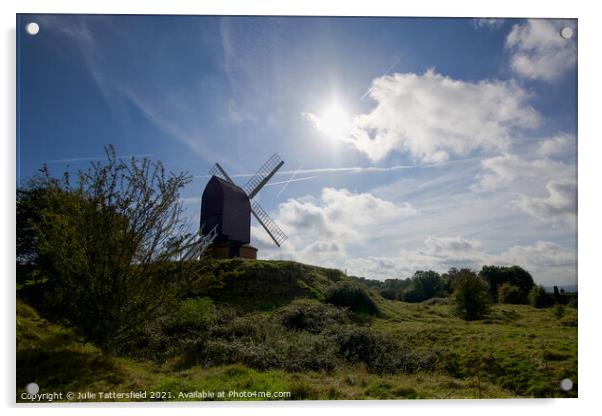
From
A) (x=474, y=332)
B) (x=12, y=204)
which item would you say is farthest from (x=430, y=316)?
(x=12, y=204)

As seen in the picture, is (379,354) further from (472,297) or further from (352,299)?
(472,297)

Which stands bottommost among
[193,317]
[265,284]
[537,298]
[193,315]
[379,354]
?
[537,298]

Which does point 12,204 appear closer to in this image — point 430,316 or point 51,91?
point 51,91

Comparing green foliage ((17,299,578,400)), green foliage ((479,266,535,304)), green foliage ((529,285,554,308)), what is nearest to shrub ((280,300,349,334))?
green foliage ((17,299,578,400))

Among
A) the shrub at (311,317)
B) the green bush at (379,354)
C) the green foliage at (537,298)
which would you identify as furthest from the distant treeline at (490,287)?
the shrub at (311,317)

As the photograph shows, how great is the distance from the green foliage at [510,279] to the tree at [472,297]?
8.45ft

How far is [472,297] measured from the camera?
18656 mm

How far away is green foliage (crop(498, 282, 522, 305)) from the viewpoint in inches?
850

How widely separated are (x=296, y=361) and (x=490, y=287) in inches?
701

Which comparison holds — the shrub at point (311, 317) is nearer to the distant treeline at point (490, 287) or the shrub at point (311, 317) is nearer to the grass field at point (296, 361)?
the grass field at point (296, 361)

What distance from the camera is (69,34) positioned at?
818cm

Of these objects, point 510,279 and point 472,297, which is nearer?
point 472,297

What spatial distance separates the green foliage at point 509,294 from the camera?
21.6 m

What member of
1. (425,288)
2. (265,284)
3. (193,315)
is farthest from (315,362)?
(425,288)
